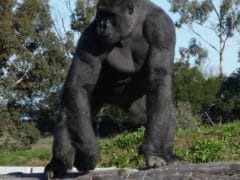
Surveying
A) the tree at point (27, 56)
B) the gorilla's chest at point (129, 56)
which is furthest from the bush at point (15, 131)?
the gorilla's chest at point (129, 56)

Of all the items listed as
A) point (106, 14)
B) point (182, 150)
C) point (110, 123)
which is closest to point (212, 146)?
point (182, 150)

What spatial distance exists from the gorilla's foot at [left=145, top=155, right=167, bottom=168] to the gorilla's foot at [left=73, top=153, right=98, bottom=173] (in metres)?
0.52

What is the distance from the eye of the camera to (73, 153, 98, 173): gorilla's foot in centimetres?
586

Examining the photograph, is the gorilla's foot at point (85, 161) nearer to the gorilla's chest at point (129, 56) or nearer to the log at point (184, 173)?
the log at point (184, 173)

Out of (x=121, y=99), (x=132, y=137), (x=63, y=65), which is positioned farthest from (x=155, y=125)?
(x=63, y=65)

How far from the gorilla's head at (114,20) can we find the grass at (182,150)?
501cm

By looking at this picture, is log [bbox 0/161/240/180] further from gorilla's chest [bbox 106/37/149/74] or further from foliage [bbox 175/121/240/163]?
foliage [bbox 175/121/240/163]

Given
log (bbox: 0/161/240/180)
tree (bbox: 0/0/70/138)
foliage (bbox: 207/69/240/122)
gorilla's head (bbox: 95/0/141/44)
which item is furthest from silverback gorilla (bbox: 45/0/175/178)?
foliage (bbox: 207/69/240/122)

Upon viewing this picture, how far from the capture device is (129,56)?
5789 mm

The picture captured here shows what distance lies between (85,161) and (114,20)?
3.63 feet

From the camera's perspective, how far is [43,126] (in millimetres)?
34688

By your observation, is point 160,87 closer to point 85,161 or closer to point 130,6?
point 130,6

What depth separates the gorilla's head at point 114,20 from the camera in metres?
5.65

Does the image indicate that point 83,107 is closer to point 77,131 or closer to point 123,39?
point 77,131
